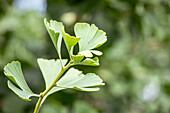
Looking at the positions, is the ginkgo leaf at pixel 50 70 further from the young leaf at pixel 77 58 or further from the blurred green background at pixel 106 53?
the blurred green background at pixel 106 53

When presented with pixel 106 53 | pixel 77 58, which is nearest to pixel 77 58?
pixel 77 58

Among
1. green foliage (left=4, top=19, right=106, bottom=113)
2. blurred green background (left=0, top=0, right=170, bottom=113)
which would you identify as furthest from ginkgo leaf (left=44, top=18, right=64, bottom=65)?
blurred green background (left=0, top=0, right=170, bottom=113)

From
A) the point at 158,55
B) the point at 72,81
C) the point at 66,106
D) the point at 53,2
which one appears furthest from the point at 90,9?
the point at 158,55

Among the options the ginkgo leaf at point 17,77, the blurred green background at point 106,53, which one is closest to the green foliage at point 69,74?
the ginkgo leaf at point 17,77

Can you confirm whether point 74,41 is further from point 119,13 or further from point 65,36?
point 119,13

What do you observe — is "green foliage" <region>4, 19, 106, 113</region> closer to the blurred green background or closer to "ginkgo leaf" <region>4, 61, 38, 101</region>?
"ginkgo leaf" <region>4, 61, 38, 101</region>

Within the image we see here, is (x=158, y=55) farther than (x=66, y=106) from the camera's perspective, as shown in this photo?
Yes

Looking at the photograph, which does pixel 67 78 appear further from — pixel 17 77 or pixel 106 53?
pixel 106 53

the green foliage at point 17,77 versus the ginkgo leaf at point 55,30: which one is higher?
the ginkgo leaf at point 55,30
